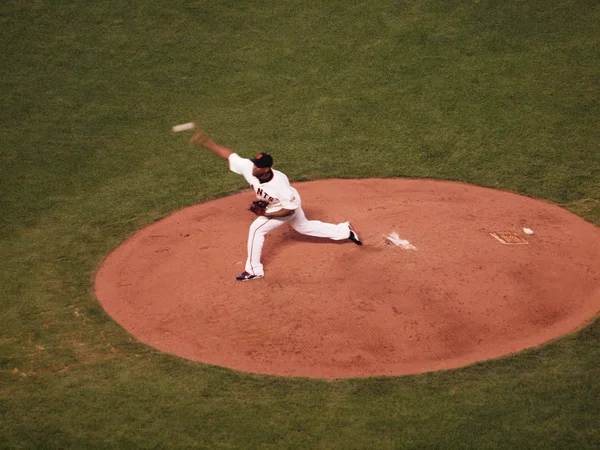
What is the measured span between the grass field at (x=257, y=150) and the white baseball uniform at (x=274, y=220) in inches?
68.9

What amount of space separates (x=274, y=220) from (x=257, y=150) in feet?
11.7

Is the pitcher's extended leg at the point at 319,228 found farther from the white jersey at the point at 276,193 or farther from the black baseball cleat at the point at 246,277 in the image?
the black baseball cleat at the point at 246,277

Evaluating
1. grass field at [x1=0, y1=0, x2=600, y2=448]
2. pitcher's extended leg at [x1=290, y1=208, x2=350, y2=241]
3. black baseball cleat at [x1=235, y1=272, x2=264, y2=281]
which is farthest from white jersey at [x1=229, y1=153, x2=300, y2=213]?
grass field at [x1=0, y1=0, x2=600, y2=448]

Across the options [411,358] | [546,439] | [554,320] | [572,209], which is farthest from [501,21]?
[546,439]

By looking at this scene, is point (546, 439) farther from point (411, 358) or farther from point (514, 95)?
point (514, 95)

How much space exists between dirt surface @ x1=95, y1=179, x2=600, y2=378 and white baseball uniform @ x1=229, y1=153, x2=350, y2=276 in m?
0.17

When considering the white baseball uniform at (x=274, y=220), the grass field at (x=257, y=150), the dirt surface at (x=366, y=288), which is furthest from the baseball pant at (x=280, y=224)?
the grass field at (x=257, y=150)

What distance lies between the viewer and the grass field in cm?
711

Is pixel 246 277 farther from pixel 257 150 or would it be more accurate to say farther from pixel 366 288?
pixel 257 150

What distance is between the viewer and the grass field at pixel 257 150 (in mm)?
7105

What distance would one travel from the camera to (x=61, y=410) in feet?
24.0

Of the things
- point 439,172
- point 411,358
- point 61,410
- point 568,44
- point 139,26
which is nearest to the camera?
point 61,410

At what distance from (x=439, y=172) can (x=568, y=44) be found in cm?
450

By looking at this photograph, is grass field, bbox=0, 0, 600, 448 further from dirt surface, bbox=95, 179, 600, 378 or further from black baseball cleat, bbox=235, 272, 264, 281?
black baseball cleat, bbox=235, 272, 264, 281
